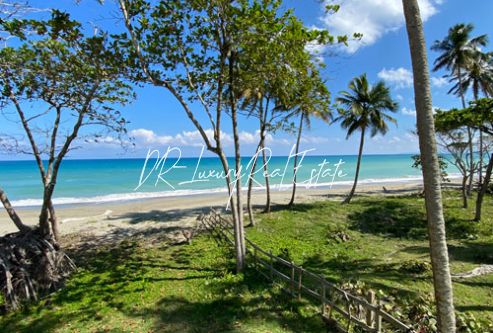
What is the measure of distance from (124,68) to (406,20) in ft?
24.6

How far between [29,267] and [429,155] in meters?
10.1

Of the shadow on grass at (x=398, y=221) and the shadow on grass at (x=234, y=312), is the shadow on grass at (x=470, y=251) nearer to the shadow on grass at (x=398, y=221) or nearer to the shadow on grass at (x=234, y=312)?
the shadow on grass at (x=398, y=221)

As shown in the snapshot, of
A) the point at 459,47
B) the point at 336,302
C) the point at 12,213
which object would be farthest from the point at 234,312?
the point at 459,47

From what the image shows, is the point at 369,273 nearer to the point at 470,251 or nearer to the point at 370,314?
the point at 370,314

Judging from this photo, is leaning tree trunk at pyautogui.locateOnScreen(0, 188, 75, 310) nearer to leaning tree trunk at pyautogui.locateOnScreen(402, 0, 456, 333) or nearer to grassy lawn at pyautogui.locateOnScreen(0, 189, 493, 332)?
grassy lawn at pyautogui.locateOnScreen(0, 189, 493, 332)

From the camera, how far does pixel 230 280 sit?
8523 millimetres

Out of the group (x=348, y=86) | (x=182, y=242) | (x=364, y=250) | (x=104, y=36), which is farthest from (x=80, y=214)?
(x=348, y=86)

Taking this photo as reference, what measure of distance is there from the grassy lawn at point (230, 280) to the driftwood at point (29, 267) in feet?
1.52

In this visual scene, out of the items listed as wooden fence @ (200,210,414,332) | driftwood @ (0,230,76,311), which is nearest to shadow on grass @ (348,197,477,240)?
wooden fence @ (200,210,414,332)

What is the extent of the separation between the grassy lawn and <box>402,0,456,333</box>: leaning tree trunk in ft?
9.95

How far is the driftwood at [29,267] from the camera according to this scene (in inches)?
293

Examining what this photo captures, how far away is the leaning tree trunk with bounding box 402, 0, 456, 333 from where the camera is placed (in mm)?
4113

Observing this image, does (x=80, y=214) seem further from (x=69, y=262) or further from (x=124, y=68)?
(x=124, y=68)

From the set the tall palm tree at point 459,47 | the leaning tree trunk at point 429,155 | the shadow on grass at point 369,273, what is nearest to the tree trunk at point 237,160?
the shadow on grass at point 369,273
